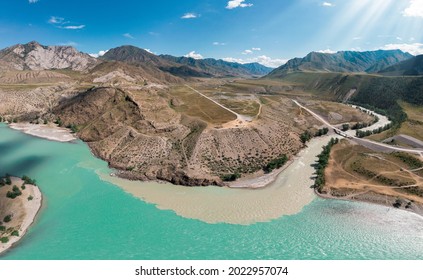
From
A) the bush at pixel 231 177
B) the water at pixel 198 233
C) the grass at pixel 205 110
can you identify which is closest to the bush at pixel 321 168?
the water at pixel 198 233

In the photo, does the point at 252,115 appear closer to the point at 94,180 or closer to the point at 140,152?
the point at 140,152

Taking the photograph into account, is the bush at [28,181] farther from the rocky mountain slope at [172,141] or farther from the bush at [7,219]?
the rocky mountain slope at [172,141]

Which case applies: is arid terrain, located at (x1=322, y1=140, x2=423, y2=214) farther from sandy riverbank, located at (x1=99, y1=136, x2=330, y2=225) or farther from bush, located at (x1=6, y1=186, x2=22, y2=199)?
bush, located at (x1=6, y1=186, x2=22, y2=199)

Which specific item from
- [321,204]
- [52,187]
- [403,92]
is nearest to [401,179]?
[321,204]

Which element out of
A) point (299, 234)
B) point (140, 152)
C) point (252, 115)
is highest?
point (252, 115)

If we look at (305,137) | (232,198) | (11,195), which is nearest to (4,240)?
(11,195)

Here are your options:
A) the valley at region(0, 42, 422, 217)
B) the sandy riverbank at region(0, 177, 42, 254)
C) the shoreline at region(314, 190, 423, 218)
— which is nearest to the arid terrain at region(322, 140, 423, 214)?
the shoreline at region(314, 190, 423, 218)
